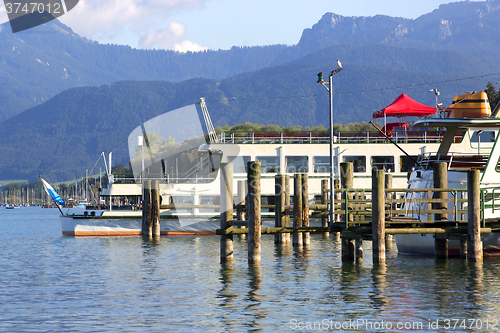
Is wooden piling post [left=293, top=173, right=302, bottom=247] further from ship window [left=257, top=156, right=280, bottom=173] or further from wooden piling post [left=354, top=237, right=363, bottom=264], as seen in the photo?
ship window [left=257, top=156, right=280, bottom=173]

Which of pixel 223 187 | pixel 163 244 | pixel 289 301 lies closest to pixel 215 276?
pixel 223 187

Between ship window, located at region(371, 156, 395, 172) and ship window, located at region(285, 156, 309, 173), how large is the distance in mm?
4926

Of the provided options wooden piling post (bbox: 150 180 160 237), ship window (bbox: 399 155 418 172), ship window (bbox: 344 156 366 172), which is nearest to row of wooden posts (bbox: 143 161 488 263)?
wooden piling post (bbox: 150 180 160 237)

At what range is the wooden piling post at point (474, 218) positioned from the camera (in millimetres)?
20594

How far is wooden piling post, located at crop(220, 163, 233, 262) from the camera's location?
21.2 metres

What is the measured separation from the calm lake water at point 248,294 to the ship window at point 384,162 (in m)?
15.4

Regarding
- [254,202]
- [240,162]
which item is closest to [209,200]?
[240,162]

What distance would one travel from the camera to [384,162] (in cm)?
4156

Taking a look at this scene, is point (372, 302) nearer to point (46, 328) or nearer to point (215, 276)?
point (215, 276)

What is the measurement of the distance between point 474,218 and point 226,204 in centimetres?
892

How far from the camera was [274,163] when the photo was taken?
4091 centimetres

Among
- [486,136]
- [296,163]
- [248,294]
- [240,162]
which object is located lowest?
[248,294]

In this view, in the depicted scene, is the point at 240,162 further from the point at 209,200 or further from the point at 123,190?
the point at 123,190

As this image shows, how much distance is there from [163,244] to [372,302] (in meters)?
19.3
